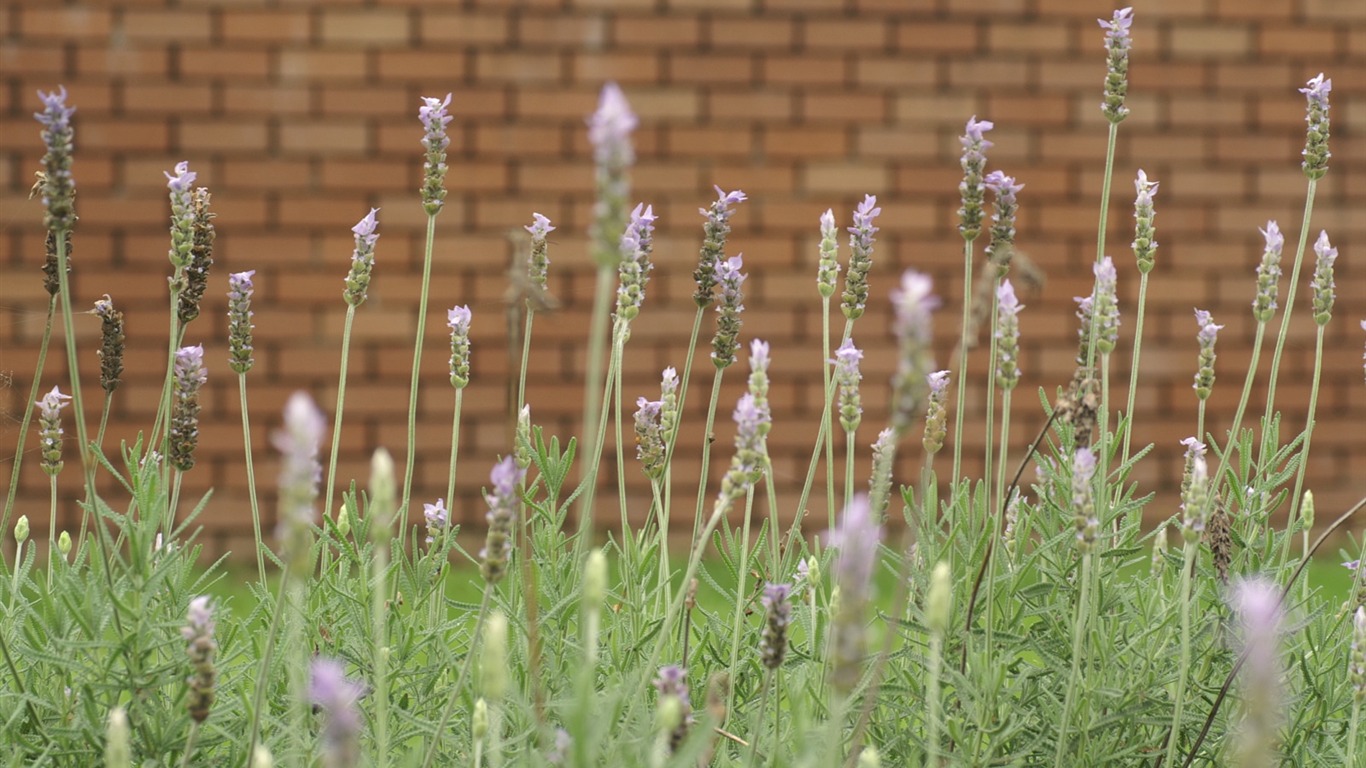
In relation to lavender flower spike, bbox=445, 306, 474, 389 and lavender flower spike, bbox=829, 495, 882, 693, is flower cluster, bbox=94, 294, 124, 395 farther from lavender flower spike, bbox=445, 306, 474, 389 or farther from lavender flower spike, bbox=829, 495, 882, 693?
lavender flower spike, bbox=829, 495, 882, 693

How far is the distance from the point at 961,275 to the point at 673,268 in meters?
0.91

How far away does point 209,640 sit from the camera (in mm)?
1073

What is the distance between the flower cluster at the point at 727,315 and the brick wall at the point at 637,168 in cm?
304

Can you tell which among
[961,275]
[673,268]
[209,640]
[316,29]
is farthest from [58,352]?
[209,640]

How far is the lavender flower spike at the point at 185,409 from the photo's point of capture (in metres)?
1.40

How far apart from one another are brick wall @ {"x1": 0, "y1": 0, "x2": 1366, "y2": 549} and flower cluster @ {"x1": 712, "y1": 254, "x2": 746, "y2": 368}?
120 inches

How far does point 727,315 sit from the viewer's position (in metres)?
1.57

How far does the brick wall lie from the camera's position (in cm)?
455

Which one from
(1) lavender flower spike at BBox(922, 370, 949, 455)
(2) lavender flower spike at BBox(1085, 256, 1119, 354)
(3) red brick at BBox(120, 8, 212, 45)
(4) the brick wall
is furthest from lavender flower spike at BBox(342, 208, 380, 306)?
(3) red brick at BBox(120, 8, 212, 45)

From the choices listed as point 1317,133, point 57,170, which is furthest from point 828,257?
point 57,170

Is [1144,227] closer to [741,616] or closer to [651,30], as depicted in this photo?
[741,616]

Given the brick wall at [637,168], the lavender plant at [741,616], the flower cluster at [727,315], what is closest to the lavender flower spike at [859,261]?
the lavender plant at [741,616]

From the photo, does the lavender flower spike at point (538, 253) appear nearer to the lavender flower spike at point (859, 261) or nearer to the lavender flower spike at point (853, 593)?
the lavender flower spike at point (859, 261)

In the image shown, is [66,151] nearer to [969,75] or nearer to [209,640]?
[209,640]
